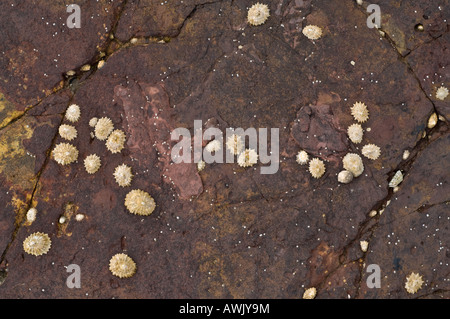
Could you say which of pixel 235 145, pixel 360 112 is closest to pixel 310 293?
pixel 235 145

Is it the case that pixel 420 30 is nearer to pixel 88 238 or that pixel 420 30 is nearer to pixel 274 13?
pixel 274 13

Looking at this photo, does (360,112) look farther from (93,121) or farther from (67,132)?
(67,132)

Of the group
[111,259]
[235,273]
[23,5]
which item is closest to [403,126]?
[235,273]

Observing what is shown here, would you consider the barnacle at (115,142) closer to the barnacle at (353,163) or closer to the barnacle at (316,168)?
the barnacle at (316,168)

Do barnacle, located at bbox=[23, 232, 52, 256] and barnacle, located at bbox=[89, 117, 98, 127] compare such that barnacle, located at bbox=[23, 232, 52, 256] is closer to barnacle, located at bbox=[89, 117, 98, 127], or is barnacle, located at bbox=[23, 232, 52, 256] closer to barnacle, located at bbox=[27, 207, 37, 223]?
barnacle, located at bbox=[27, 207, 37, 223]

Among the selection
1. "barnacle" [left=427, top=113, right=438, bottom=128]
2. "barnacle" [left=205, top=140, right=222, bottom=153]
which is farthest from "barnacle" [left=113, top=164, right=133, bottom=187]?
"barnacle" [left=427, top=113, right=438, bottom=128]

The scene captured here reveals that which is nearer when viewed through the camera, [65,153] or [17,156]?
[65,153]
